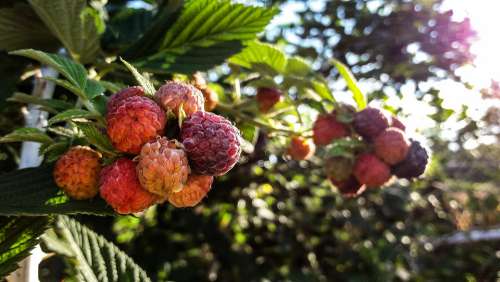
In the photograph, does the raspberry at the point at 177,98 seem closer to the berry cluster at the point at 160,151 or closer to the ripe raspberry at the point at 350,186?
the berry cluster at the point at 160,151

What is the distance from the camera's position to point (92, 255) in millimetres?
1252

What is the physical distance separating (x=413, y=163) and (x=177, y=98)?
711 mm

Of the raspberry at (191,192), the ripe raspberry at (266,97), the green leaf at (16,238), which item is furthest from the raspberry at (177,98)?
the ripe raspberry at (266,97)

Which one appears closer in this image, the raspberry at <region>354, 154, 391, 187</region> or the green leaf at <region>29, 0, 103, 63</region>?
the green leaf at <region>29, 0, 103, 63</region>

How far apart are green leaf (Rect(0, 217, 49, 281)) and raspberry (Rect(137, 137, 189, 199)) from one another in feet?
1.13

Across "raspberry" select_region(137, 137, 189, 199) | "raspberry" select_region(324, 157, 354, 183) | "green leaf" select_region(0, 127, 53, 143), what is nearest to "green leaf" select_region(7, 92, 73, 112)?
"green leaf" select_region(0, 127, 53, 143)

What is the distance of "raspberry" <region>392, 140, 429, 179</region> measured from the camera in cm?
130

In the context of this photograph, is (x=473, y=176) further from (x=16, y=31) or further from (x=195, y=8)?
(x=16, y=31)

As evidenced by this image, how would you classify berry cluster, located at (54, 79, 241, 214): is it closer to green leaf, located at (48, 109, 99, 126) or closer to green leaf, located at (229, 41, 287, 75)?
green leaf, located at (48, 109, 99, 126)

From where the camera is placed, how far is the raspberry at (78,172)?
0.89 metres

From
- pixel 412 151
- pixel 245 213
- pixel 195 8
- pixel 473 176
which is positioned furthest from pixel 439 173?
pixel 195 8

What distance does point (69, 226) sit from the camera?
1.24m

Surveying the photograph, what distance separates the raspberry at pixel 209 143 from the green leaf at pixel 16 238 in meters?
0.39

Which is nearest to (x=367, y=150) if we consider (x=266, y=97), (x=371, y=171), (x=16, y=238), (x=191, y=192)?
(x=371, y=171)
